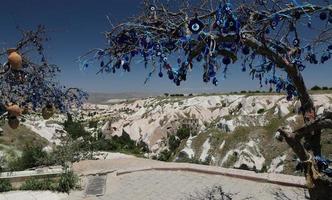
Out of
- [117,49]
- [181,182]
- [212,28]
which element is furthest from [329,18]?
[181,182]

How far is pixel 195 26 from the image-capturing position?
6.12m

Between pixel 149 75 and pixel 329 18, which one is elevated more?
pixel 329 18

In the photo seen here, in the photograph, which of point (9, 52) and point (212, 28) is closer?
point (212, 28)

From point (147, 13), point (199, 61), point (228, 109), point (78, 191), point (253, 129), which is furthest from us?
point (228, 109)

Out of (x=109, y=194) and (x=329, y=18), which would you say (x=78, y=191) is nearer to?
(x=109, y=194)

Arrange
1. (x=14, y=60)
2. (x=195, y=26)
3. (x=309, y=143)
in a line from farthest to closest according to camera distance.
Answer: (x=309, y=143), (x=14, y=60), (x=195, y=26)

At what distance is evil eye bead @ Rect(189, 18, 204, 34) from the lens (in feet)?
20.1

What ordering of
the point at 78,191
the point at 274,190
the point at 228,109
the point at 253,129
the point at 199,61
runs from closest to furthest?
the point at 199,61
the point at 274,190
the point at 78,191
the point at 253,129
the point at 228,109

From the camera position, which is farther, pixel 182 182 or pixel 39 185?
pixel 182 182

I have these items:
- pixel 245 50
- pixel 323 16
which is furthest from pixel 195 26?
pixel 323 16

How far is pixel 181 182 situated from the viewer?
1264 centimetres

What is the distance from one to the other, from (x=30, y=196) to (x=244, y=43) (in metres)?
7.79

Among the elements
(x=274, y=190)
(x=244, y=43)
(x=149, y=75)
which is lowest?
(x=274, y=190)

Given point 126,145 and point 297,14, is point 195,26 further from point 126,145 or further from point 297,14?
point 126,145
